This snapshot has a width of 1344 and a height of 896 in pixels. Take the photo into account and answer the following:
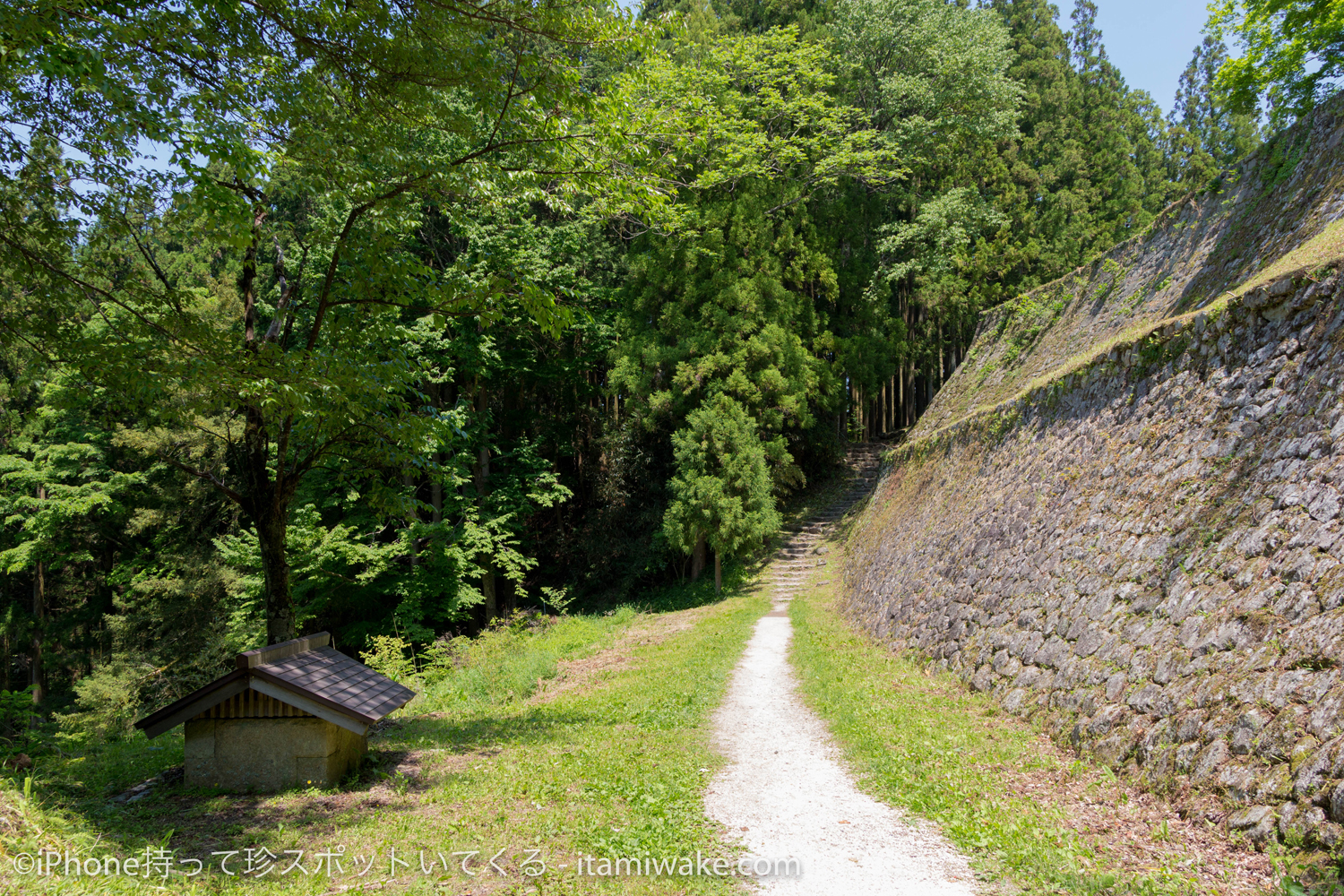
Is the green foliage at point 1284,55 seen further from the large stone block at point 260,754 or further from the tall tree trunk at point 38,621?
the tall tree trunk at point 38,621

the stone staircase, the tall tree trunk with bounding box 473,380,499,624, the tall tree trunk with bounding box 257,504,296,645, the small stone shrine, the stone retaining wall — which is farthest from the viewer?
the tall tree trunk with bounding box 473,380,499,624

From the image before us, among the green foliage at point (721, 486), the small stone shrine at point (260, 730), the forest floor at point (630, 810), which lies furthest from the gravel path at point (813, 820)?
the green foliage at point (721, 486)

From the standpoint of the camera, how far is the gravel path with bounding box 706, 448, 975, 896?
429cm

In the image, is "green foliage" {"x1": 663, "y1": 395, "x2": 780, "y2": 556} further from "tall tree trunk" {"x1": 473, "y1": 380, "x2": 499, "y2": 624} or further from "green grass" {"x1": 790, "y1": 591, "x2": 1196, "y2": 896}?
"green grass" {"x1": 790, "y1": 591, "x2": 1196, "y2": 896}

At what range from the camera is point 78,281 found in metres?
6.49

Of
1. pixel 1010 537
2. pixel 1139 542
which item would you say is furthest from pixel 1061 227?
pixel 1139 542

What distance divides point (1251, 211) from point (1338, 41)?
2.62 m

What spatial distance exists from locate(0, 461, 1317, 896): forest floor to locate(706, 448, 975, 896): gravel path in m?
0.03

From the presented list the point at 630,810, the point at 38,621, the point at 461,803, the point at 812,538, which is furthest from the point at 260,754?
the point at 38,621

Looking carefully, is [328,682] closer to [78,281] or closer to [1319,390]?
[78,281]

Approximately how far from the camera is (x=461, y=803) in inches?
225

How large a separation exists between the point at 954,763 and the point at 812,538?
1644cm

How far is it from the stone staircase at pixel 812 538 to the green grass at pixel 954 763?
735 cm

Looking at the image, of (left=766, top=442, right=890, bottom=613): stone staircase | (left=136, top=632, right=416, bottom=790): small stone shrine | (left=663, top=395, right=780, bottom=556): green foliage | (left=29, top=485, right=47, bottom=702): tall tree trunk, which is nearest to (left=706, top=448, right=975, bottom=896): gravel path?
(left=136, top=632, right=416, bottom=790): small stone shrine
